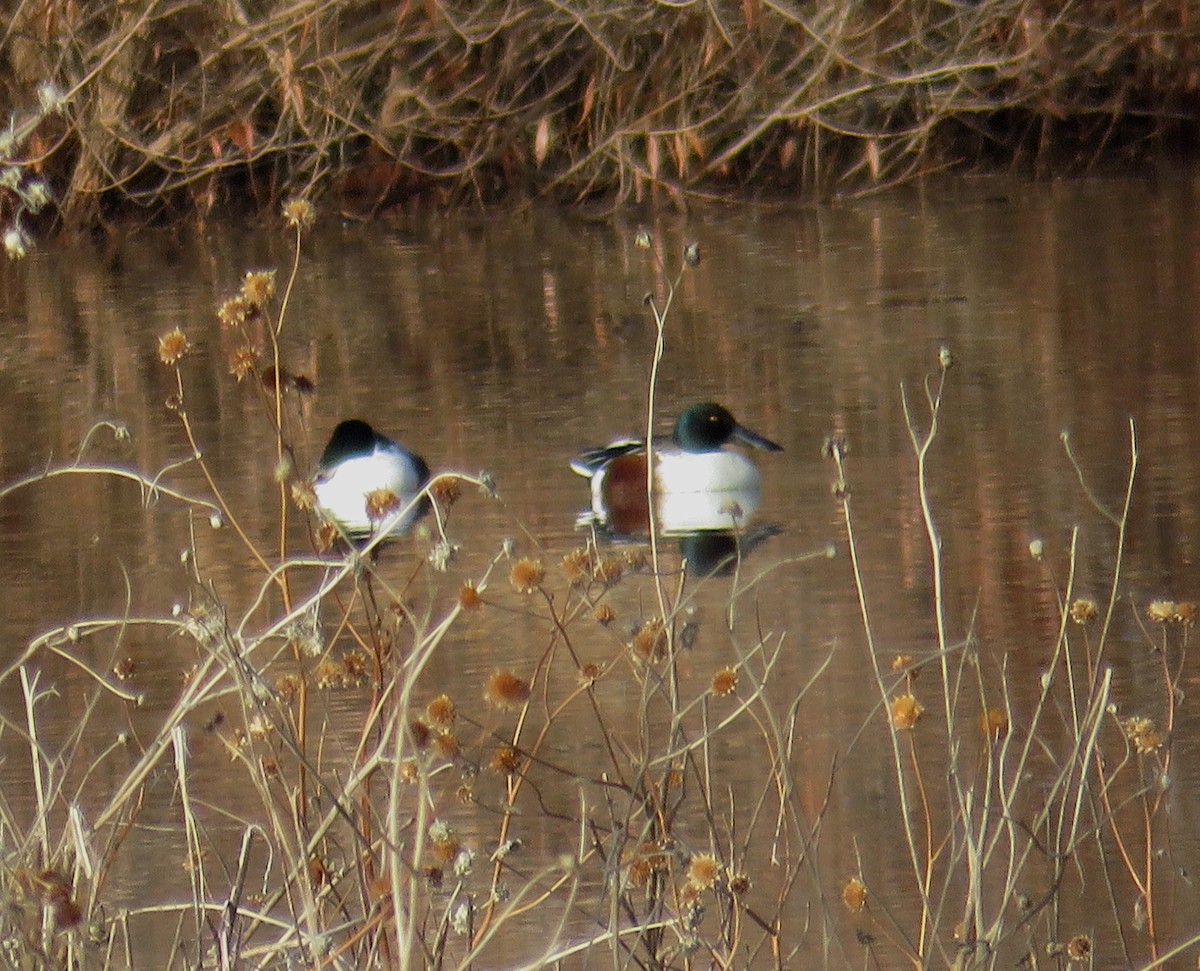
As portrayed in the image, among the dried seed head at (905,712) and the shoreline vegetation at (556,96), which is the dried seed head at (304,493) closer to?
the dried seed head at (905,712)

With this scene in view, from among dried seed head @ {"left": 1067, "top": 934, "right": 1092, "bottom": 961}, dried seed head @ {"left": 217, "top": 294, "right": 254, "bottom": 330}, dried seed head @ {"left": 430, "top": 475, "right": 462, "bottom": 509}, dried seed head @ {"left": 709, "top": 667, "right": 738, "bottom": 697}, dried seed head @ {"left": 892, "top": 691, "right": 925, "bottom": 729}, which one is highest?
dried seed head @ {"left": 217, "top": 294, "right": 254, "bottom": 330}

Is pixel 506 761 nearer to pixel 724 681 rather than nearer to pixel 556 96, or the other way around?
pixel 724 681

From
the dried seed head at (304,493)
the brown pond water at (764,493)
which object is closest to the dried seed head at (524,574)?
the brown pond water at (764,493)

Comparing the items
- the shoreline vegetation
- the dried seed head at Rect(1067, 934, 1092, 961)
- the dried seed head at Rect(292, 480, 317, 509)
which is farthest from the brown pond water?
the shoreline vegetation

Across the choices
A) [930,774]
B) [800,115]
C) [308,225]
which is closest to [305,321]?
[800,115]

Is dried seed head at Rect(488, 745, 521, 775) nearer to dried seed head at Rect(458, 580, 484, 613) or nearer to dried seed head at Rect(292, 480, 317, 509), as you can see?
dried seed head at Rect(458, 580, 484, 613)

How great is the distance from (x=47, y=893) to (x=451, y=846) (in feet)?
1.47

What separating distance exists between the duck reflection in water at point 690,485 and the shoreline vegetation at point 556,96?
7772mm

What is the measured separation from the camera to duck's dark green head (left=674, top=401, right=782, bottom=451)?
8242 mm

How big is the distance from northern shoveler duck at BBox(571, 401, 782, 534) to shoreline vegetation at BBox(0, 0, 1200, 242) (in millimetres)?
7772

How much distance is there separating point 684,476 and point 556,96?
34.6 feet

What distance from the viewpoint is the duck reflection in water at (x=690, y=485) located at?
279 inches

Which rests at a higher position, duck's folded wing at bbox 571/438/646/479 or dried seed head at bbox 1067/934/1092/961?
dried seed head at bbox 1067/934/1092/961

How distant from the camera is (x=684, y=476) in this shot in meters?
8.16
